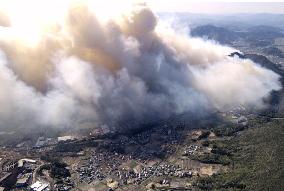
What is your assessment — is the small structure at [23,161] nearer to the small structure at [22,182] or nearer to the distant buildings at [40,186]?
the small structure at [22,182]

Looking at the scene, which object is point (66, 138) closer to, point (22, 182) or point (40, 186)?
point (22, 182)

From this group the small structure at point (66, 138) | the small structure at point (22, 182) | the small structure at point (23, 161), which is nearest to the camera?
the small structure at point (22, 182)

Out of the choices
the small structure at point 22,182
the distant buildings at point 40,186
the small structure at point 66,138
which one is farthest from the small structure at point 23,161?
the small structure at point 66,138

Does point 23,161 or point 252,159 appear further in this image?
point 23,161

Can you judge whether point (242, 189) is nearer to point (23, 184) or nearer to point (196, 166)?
point (196, 166)

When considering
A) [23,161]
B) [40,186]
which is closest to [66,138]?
[23,161]

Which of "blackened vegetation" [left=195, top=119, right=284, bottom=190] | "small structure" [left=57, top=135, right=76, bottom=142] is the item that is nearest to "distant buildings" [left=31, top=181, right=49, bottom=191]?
"small structure" [left=57, top=135, right=76, bottom=142]

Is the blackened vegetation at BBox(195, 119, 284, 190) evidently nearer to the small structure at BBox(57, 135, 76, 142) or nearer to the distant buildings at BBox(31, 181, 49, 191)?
the distant buildings at BBox(31, 181, 49, 191)

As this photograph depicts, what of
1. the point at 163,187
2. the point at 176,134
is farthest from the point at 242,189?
the point at 176,134

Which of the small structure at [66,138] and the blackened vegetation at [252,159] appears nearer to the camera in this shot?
the blackened vegetation at [252,159]
